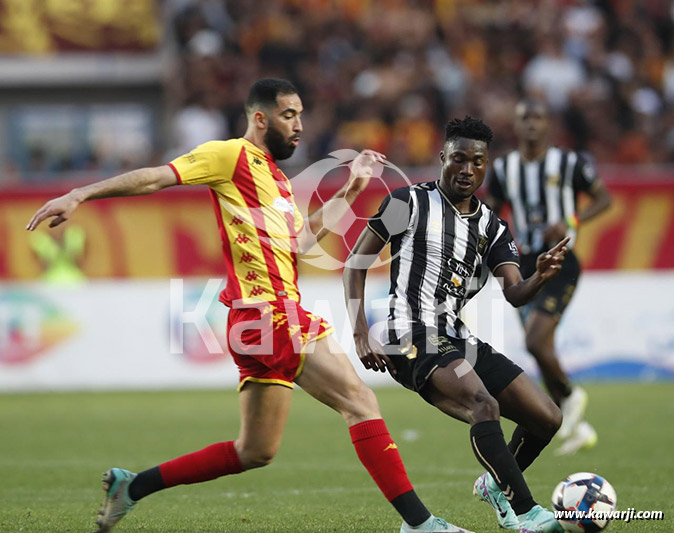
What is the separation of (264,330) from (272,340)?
0.21ft

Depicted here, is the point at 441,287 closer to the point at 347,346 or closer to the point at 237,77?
the point at 347,346

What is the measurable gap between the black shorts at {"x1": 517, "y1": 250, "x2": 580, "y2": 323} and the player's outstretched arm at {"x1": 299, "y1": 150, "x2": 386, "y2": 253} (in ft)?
10.9

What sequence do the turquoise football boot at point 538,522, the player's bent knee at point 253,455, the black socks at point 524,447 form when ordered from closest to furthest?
1. the turquoise football boot at point 538,522
2. the player's bent knee at point 253,455
3. the black socks at point 524,447

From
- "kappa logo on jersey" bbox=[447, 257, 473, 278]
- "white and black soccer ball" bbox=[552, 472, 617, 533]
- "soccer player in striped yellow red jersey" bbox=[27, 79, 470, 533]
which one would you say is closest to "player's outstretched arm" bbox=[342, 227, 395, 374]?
"soccer player in striped yellow red jersey" bbox=[27, 79, 470, 533]

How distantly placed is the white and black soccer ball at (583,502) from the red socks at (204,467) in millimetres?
1668

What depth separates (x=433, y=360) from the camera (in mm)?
5805

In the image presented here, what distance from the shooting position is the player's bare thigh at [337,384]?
5.58m

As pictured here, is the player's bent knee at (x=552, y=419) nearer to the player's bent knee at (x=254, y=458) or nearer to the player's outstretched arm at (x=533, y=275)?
the player's outstretched arm at (x=533, y=275)

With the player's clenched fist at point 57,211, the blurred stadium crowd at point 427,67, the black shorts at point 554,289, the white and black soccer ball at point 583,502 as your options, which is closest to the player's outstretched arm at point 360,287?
the white and black soccer ball at point 583,502

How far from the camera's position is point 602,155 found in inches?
689

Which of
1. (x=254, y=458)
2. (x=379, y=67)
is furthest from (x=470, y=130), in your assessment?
(x=379, y=67)

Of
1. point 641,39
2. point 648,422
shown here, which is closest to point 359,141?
point 641,39

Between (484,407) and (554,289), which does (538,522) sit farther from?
(554,289)

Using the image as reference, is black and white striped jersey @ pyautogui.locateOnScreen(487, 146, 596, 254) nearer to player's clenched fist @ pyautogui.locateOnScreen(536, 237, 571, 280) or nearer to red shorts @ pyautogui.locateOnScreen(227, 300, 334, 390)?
player's clenched fist @ pyautogui.locateOnScreen(536, 237, 571, 280)
